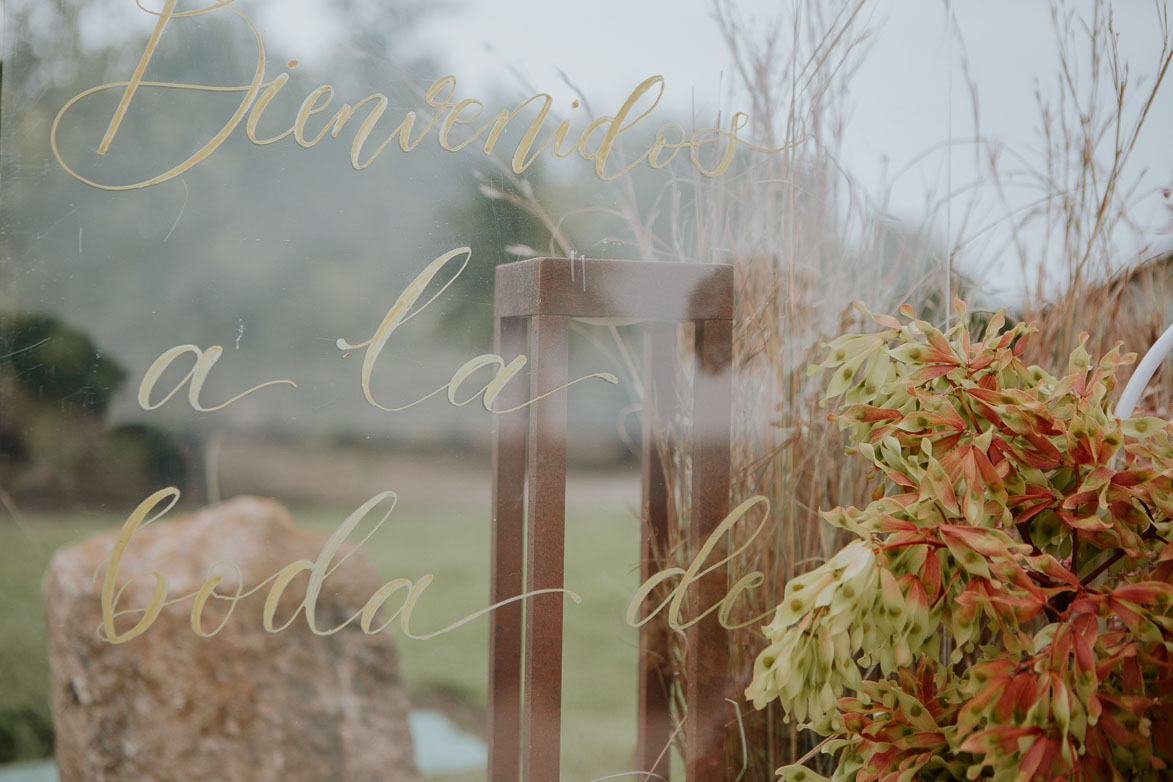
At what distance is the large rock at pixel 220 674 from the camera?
1.07m

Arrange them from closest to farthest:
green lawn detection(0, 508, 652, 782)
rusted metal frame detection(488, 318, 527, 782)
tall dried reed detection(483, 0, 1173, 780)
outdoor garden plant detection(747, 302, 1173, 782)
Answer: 1. outdoor garden plant detection(747, 302, 1173, 782)
2. green lawn detection(0, 508, 652, 782)
3. rusted metal frame detection(488, 318, 527, 782)
4. tall dried reed detection(483, 0, 1173, 780)

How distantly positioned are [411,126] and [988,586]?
3.05ft

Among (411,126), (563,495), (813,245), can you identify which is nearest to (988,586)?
(563,495)

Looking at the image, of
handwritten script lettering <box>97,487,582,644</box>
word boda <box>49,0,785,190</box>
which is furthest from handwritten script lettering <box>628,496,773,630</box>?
word boda <box>49,0,785,190</box>

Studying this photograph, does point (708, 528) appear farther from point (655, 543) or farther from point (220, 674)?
point (220, 674)

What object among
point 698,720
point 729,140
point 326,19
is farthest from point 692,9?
point 698,720

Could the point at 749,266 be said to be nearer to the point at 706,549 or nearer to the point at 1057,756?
the point at 706,549

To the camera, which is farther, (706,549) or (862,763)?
(706,549)

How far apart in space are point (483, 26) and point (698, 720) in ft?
3.48

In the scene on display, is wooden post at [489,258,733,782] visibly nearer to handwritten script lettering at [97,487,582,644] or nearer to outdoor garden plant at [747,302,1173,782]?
handwritten script lettering at [97,487,582,644]

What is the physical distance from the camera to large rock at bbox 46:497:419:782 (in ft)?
3.52

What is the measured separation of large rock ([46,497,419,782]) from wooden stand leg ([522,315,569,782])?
0.20 m

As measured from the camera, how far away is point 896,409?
1043 millimetres

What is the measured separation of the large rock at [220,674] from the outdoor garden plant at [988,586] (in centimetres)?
57
